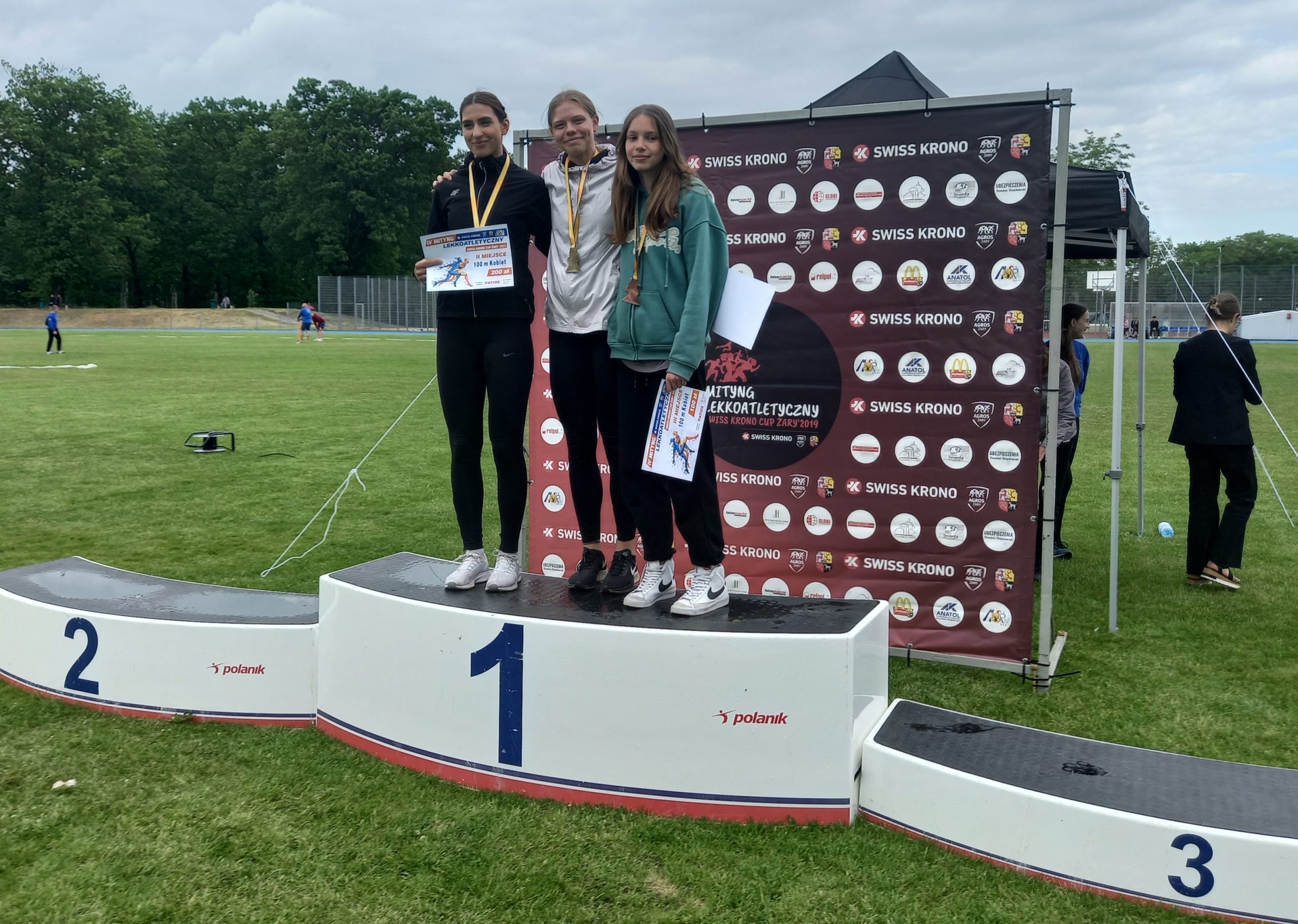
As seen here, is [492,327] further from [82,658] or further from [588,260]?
[82,658]

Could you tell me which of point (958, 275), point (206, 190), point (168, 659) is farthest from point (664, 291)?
point (206, 190)

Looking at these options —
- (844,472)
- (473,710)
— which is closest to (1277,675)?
(844,472)

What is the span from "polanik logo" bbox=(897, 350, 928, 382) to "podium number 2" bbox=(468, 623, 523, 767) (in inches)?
101

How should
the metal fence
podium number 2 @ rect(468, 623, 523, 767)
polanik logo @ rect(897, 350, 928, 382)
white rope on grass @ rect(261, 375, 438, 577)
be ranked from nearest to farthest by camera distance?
podium number 2 @ rect(468, 623, 523, 767), polanik logo @ rect(897, 350, 928, 382), white rope on grass @ rect(261, 375, 438, 577), the metal fence

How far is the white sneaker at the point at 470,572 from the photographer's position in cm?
375

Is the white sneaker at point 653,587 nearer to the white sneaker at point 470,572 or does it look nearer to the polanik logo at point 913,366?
the white sneaker at point 470,572

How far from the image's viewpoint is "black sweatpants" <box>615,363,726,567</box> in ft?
11.2

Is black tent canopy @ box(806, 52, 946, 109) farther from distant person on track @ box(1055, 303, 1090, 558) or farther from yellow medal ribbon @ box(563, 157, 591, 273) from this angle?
yellow medal ribbon @ box(563, 157, 591, 273)

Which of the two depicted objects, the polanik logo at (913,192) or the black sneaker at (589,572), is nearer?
the black sneaker at (589,572)

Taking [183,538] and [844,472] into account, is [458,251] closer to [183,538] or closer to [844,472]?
[844,472]

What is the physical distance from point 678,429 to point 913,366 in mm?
1960

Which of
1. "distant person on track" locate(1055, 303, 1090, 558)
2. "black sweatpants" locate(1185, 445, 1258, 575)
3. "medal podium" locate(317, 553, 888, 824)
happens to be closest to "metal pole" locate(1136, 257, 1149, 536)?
"distant person on track" locate(1055, 303, 1090, 558)

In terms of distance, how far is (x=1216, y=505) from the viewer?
6.21 metres

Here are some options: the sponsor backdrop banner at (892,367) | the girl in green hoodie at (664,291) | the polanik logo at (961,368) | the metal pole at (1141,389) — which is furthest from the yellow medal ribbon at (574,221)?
the metal pole at (1141,389)
